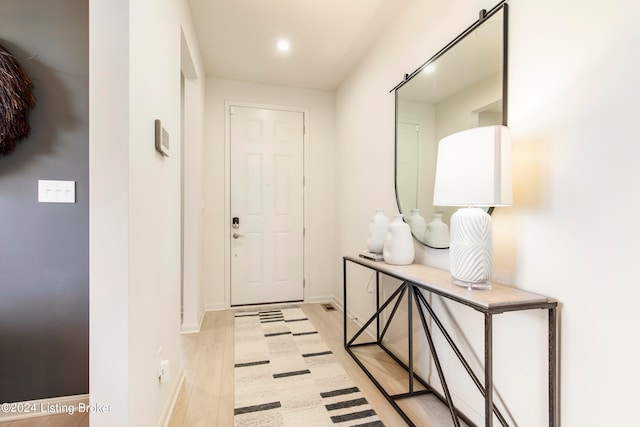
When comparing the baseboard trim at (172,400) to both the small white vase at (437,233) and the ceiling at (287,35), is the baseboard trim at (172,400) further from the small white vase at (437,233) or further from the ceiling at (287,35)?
the ceiling at (287,35)

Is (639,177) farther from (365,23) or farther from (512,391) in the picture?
(365,23)

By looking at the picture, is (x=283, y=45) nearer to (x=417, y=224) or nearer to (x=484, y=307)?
(x=417, y=224)

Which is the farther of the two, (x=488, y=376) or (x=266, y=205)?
(x=266, y=205)

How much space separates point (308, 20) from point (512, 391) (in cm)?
265

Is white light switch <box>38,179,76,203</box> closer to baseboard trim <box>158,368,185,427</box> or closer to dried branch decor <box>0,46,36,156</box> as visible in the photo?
dried branch decor <box>0,46,36,156</box>

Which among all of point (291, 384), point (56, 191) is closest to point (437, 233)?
point (291, 384)

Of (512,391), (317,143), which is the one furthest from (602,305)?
(317,143)

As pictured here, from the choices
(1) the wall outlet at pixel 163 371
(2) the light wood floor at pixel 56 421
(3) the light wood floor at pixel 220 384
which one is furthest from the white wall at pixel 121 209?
(2) the light wood floor at pixel 56 421

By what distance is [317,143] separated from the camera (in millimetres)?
3631

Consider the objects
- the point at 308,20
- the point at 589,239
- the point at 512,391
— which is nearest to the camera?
the point at 589,239

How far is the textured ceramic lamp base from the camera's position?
122 cm

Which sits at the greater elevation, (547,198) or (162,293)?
(547,198)

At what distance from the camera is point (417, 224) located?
6.39 feet

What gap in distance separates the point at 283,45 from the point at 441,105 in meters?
1.60
